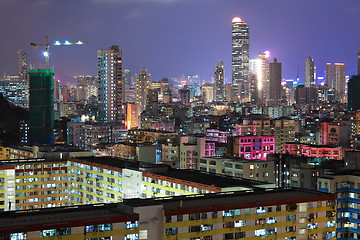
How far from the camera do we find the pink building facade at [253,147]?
1623 inches

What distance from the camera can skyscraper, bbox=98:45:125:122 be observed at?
7294 cm

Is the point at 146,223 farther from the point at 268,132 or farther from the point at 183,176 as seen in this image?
the point at 268,132

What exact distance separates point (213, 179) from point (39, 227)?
9654mm

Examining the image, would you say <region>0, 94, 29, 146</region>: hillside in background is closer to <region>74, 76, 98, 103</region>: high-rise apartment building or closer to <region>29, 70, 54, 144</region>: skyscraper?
<region>29, 70, 54, 144</region>: skyscraper

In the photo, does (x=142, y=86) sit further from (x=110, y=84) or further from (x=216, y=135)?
(x=216, y=135)

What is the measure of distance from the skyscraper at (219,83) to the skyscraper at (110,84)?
2680 inches

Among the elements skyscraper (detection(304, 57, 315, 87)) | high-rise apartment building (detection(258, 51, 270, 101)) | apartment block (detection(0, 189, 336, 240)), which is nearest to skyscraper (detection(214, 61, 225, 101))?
high-rise apartment building (detection(258, 51, 270, 101))

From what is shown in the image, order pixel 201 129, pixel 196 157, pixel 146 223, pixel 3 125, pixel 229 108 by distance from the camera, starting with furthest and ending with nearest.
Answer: pixel 229 108
pixel 201 129
pixel 3 125
pixel 196 157
pixel 146 223

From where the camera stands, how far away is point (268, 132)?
51625mm

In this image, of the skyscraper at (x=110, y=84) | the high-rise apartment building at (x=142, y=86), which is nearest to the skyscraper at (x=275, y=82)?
the high-rise apartment building at (x=142, y=86)

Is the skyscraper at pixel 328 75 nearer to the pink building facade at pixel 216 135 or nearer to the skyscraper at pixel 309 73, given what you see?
the skyscraper at pixel 309 73

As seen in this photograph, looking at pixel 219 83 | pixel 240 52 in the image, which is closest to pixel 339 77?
pixel 240 52

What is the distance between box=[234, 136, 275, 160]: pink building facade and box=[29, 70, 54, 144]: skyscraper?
2129cm

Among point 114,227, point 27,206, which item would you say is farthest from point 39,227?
point 27,206
